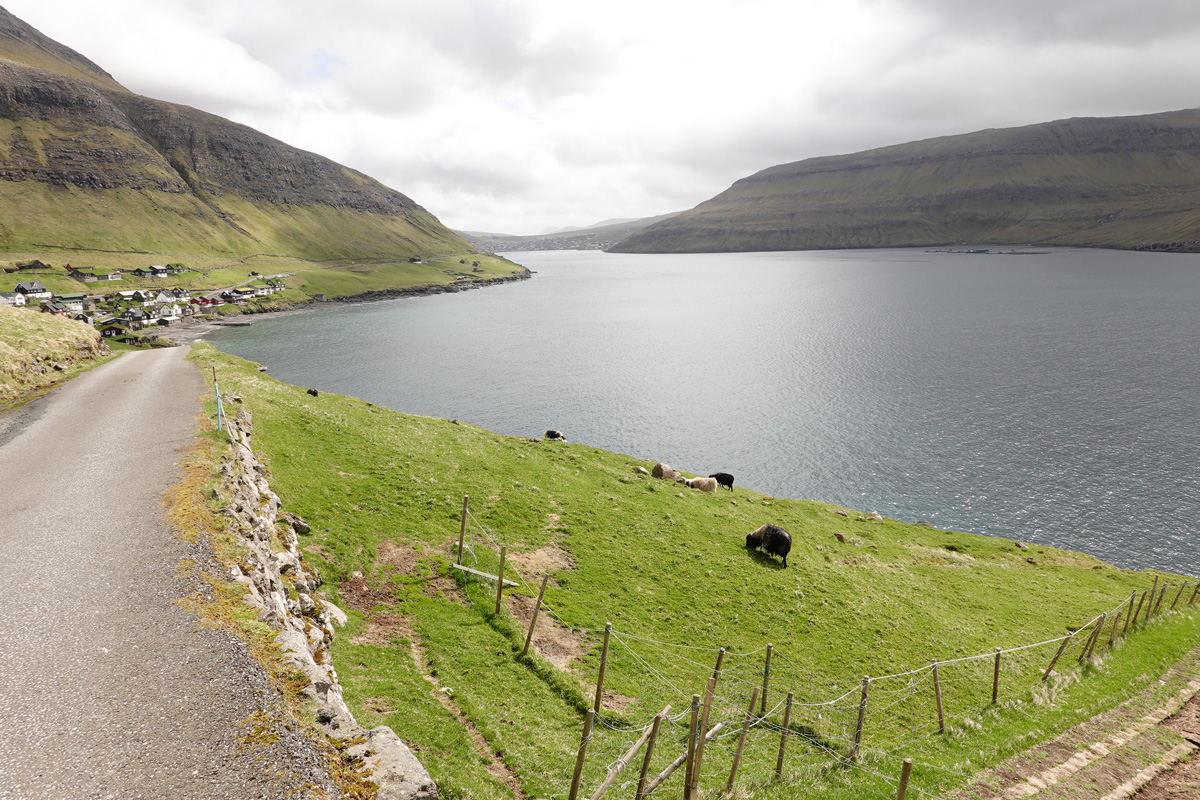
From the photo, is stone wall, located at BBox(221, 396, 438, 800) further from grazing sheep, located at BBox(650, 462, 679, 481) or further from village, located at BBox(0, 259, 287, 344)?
village, located at BBox(0, 259, 287, 344)

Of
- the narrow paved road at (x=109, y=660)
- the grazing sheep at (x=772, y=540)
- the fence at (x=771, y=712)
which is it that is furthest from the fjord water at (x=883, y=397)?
the narrow paved road at (x=109, y=660)

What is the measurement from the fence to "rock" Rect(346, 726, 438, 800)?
365 cm

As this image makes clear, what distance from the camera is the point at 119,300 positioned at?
16450 cm

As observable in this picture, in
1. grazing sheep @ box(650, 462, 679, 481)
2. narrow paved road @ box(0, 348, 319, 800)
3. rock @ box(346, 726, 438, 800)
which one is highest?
narrow paved road @ box(0, 348, 319, 800)

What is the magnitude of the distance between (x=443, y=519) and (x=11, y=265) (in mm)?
251288

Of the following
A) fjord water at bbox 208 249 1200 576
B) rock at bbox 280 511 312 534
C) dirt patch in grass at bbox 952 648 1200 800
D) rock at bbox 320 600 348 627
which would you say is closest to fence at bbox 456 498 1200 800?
dirt patch in grass at bbox 952 648 1200 800

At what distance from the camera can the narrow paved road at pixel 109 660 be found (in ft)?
32.8

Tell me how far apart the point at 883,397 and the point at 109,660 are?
341ft

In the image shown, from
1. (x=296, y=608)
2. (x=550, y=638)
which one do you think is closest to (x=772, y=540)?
(x=550, y=638)

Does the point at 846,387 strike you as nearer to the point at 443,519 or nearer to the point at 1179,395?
the point at 1179,395

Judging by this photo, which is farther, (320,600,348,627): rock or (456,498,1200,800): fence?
(320,600,348,627): rock

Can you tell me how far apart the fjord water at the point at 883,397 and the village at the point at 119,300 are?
21858 millimetres

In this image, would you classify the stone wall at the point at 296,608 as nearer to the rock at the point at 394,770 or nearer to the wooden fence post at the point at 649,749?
the rock at the point at 394,770

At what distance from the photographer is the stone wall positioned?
11328 millimetres
